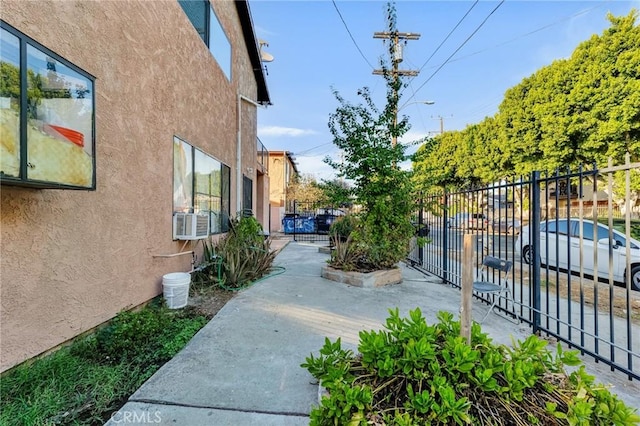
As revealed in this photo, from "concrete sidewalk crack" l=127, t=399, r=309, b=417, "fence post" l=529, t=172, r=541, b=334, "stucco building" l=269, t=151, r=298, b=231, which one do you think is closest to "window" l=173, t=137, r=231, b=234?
"concrete sidewalk crack" l=127, t=399, r=309, b=417

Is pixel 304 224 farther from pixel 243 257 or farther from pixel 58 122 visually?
pixel 58 122

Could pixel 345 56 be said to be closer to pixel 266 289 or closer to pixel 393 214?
pixel 393 214

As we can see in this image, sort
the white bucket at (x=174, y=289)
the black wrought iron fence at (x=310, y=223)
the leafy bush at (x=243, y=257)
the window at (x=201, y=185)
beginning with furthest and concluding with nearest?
the black wrought iron fence at (x=310, y=223), the leafy bush at (x=243, y=257), the window at (x=201, y=185), the white bucket at (x=174, y=289)

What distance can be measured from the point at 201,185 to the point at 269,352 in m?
3.98

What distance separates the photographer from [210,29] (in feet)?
21.6

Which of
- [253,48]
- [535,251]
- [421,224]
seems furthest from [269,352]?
[253,48]

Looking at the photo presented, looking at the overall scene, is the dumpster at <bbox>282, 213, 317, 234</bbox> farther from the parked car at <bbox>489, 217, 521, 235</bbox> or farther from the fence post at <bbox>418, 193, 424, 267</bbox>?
the fence post at <bbox>418, 193, 424, 267</bbox>

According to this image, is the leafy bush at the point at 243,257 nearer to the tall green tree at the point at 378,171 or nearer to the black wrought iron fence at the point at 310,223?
the tall green tree at the point at 378,171

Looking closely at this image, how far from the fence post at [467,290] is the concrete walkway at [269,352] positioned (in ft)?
1.71

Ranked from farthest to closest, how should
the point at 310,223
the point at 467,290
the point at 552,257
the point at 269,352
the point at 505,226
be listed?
the point at 310,223 → the point at 552,257 → the point at 505,226 → the point at 269,352 → the point at 467,290

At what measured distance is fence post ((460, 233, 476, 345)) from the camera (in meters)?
1.92

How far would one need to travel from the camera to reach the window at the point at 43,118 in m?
1.97

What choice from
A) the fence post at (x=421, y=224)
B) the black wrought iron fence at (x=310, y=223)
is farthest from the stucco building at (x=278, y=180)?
the fence post at (x=421, y=224)

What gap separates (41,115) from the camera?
2.23 m
